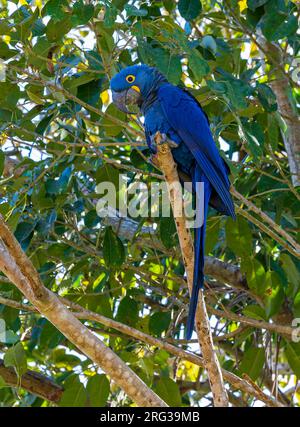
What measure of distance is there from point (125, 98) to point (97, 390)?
1.48 meters

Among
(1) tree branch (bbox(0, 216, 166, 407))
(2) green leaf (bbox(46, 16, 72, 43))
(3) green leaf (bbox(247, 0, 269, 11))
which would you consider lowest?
(1) tree branch (bbox(0, 216, 166, 407))

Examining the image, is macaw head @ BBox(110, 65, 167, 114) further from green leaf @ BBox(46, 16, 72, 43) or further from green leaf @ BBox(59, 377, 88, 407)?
green leaf @ BBox(59, 377, 88, 407)

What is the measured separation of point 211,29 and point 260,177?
163cm

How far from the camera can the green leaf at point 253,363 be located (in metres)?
4.31

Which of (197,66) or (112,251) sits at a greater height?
(197,66)

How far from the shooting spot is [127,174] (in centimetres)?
486

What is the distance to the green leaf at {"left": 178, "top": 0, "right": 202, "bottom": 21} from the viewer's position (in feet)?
13.0

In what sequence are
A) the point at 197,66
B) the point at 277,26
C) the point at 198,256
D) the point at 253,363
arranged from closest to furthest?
1. the point at 198,256
2. the point at 197,66
3. the point at 277,26
4. the point at 253,363

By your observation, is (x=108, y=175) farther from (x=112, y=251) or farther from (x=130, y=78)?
(x=130, y=78)

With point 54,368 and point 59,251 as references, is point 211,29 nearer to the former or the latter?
point 59,251

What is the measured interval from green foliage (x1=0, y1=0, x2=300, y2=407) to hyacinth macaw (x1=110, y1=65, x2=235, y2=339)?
3.8 inches

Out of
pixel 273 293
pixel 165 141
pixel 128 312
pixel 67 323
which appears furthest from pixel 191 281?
pixel 128 312

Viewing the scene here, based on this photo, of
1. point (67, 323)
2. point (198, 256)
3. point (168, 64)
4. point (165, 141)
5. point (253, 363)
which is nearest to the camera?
point (67, 323)

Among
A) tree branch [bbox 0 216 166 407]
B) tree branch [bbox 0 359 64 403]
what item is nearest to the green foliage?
tree branch [bbox 0 359 64 403]
